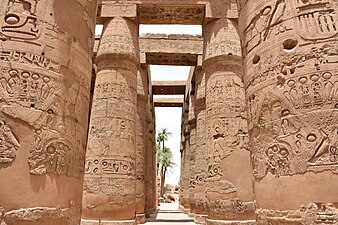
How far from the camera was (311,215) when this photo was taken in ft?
8.36

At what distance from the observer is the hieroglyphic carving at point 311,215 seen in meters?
2.48

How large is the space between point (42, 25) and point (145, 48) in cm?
1002

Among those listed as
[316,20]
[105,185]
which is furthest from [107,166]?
[316,20]

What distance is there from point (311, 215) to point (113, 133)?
624 cm

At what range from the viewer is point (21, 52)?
2.90 meters

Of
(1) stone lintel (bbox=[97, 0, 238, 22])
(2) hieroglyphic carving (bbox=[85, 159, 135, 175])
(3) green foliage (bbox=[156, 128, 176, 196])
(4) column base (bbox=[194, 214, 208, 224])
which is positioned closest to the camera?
(2) hieroglyphic carving (bbox=[85, 159, 135, 175])

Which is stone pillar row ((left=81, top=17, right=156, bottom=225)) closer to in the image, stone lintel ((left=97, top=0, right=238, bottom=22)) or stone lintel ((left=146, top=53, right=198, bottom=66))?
stone lintel ((left=97, top=0, right=238, bottom=22))

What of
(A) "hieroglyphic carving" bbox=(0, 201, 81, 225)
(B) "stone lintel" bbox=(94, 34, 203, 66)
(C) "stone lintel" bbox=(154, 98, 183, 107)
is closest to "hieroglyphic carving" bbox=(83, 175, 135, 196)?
(A) "hieroglyphic carving" bbox=(0, 201, 81, 225)

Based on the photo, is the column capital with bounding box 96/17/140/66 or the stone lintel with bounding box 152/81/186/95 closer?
the column capital with bounding box 96/17/140/66

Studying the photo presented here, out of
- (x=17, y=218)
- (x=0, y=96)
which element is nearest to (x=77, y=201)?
(x=17, y=218)

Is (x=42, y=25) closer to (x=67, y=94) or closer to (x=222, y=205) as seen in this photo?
(x=67, y=94)

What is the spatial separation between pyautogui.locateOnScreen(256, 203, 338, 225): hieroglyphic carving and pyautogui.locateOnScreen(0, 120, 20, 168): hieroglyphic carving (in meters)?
2.53

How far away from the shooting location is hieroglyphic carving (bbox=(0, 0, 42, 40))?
294 cm

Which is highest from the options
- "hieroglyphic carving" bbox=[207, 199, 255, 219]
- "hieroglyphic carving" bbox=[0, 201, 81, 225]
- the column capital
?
the column capital
